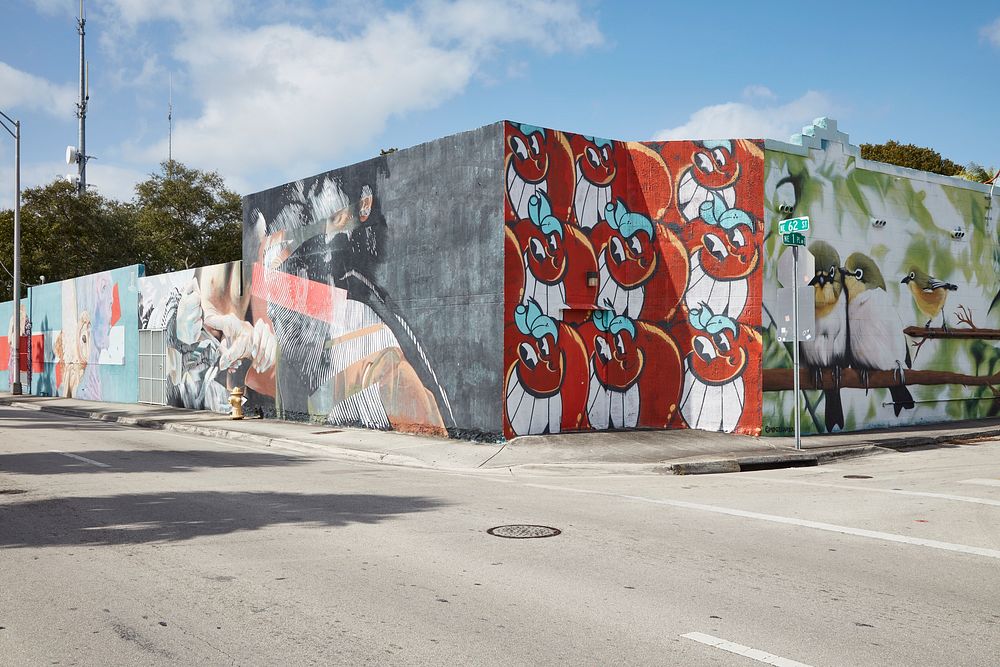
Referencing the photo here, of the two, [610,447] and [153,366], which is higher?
[153,366]

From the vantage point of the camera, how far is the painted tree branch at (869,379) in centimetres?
1623

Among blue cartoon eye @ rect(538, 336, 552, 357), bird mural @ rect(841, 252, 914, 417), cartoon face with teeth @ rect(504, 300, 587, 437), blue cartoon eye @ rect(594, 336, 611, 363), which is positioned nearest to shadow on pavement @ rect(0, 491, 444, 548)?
cartoon face with teeth @ rect(504, 300, 587, 437)

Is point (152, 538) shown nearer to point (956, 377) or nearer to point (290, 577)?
point (290, 577)

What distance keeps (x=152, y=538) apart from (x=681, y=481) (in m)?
7.35

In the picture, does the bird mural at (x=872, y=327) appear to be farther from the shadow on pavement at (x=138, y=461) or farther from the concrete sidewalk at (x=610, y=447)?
the shadow on pavement at (x=138, y=461)

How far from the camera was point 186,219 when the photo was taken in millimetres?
52219

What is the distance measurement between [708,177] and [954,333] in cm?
834

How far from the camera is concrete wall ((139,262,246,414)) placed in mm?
22984

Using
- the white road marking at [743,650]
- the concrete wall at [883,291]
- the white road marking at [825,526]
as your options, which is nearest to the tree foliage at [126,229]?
the concrete wall at [883,291]

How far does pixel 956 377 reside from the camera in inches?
794

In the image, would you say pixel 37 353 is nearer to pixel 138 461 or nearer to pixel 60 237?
pixel 60 237

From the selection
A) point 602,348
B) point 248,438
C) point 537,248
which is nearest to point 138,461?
point 248,438

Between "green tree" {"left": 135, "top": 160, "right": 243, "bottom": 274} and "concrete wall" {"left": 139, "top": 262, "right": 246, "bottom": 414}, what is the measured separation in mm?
24815

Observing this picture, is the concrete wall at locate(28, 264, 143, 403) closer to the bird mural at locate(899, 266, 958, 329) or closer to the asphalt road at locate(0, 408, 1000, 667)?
the asphalt road at locate(0, 408, 1000, 667)
